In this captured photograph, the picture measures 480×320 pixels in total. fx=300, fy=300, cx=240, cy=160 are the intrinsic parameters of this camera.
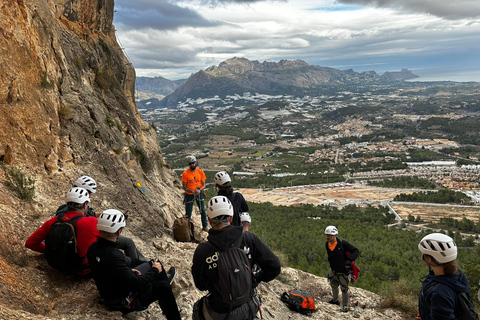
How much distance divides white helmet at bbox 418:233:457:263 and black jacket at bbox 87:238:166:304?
3.60m

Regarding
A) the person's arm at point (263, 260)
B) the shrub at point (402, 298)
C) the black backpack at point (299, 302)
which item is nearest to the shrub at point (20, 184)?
the person's arm at point (263, 260)

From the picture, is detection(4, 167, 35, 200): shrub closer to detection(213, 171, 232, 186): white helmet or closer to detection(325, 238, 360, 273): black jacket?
detection(213, 171, 232, 186): white helmet

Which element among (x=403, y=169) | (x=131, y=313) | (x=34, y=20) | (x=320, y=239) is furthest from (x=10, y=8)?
→ (x=403, y=169)

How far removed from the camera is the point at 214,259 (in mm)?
3311

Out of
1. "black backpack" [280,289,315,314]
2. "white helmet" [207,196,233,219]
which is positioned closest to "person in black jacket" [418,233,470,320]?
"white helmet" [207,196,233,219]

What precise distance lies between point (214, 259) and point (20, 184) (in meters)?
5.28

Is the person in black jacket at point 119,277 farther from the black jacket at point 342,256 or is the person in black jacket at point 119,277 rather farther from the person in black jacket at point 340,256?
the black jacket at point 342,256

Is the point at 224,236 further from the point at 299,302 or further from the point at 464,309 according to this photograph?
the point at 299,302

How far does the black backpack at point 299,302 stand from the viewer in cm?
737

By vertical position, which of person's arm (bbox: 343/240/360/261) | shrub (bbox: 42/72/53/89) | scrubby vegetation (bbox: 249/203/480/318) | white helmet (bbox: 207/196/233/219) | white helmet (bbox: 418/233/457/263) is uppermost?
shrub (bbox: 42/72/53/89)

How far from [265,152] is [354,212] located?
266 feet

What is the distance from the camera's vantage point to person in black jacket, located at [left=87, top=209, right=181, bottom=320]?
3.89 metres

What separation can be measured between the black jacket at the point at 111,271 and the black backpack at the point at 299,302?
15.2 feet

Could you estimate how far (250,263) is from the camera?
3521 millimetres
